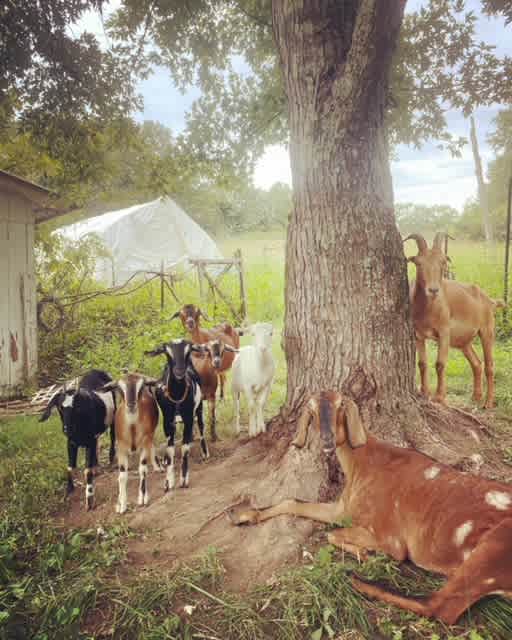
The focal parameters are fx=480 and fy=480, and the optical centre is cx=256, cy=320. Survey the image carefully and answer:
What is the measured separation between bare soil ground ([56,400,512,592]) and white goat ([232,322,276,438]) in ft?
2.36

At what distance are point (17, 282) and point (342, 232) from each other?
630 centimetres

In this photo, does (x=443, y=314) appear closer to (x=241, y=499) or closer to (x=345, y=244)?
(x=345, y=244)

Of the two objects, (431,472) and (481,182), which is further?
(481,182)

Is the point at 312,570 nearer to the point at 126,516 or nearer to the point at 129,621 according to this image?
the point at 129,621

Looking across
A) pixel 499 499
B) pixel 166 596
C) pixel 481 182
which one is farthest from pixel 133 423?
pixel 481 182

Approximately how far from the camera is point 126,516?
3.67 m

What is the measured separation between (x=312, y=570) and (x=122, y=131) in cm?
674

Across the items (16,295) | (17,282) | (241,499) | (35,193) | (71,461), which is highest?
(35,193)

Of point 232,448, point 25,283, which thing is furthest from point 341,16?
point 25,283

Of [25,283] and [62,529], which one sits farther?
[25,283]

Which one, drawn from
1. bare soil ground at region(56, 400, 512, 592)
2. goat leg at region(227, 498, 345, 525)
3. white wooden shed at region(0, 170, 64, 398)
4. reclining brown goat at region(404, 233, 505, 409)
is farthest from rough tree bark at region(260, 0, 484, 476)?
white wooden shed at region(0, 170, 64, 398)

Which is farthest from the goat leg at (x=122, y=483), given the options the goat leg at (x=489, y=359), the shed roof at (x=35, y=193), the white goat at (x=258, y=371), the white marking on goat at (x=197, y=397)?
the shed roof at (x=35, y=193)

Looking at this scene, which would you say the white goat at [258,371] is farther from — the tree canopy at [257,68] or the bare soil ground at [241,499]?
the tree canopy at [257,68]

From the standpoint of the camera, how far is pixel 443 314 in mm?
5012
